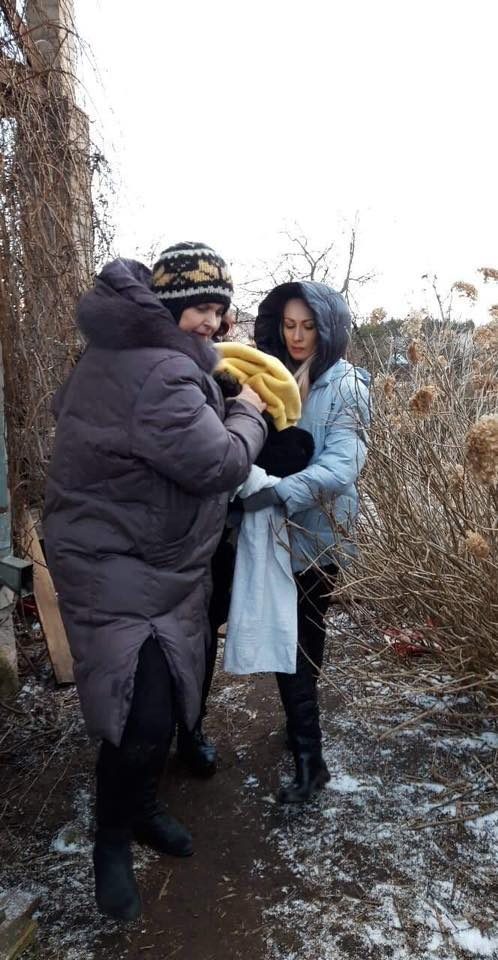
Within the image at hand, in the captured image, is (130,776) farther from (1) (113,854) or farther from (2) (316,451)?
(2) (316,451)

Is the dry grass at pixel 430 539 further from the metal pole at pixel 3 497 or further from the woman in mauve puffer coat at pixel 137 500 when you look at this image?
the metal pole at pixel 3 497

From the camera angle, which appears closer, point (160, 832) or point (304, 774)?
point (160, 832)

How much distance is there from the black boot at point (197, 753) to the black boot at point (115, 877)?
68 cm

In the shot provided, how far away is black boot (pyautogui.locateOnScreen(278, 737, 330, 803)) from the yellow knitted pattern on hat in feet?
3.70

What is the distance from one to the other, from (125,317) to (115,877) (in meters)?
1.49

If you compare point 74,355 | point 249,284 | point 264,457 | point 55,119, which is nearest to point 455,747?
point 264,457

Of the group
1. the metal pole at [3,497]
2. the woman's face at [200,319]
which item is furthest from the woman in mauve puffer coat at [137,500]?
the metal pole at [3,497]

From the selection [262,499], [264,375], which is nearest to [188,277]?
[264,375]

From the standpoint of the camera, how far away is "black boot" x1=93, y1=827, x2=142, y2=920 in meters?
2.01

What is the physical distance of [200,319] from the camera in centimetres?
198

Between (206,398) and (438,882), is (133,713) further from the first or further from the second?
(438,882)

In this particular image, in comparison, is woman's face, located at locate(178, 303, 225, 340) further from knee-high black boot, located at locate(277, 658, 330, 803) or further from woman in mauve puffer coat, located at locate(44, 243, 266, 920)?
knee-high black boot, located at locate(277, 658, 330, 803)

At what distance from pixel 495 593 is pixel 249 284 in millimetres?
9173

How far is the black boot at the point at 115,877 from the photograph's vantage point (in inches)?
79.3
